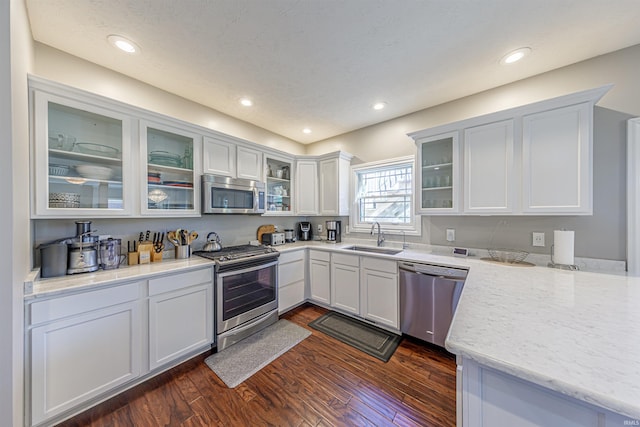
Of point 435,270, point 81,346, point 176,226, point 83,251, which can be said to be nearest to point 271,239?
point 176,226

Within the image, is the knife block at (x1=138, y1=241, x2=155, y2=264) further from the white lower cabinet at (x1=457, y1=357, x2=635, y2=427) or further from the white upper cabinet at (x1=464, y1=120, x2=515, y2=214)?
the white upper cabinet at (x1=464, y1=120, x2=515, y2=214)

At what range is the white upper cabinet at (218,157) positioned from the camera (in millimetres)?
2535

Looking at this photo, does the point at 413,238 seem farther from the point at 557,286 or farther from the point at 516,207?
the point at 557,286

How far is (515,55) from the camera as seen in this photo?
191cm

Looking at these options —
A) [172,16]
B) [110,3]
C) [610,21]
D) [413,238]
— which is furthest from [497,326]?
[110,3]

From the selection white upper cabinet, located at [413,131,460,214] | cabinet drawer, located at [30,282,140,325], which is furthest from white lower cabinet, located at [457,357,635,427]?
cabinet drawer, located at [30,282,140,325]

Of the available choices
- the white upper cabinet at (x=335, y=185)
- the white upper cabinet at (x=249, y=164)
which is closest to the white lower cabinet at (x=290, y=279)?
the white upper cabinet at (x=335, y=185)

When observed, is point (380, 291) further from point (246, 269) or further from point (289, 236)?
point (289, 236)

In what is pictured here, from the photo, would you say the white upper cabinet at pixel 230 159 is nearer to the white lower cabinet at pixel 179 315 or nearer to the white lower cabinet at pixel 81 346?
the white lower cabinet at pixel 179 315

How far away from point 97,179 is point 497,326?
2895 millimetres

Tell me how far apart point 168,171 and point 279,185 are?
5.08 feet

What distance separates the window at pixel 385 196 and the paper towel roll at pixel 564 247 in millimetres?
1270

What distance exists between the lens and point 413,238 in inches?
117

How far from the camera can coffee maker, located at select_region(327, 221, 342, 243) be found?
3627 millimetres
